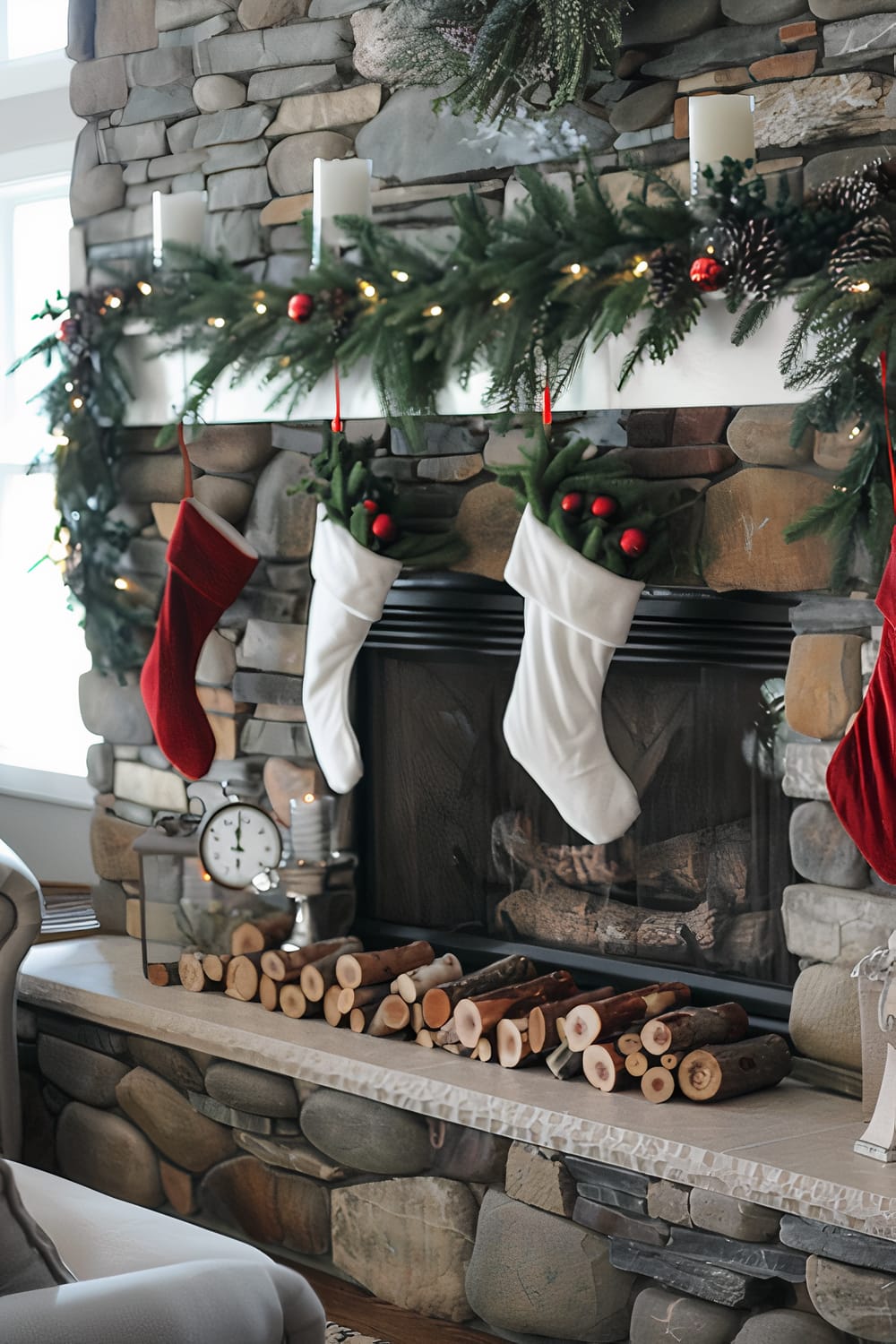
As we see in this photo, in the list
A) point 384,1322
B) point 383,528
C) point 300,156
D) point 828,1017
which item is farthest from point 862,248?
point 384,1322

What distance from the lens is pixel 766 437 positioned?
265 centimetres

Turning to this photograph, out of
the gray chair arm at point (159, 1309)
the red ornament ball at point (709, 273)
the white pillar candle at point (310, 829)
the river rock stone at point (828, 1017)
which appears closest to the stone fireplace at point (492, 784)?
the river rock stone at point (828, 1017)

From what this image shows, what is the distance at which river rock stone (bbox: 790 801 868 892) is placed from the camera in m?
2.62

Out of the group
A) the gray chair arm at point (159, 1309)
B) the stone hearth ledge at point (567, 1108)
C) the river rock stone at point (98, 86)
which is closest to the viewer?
the gray chair arm at point (159, 1309)

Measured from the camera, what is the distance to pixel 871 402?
2.44 meters

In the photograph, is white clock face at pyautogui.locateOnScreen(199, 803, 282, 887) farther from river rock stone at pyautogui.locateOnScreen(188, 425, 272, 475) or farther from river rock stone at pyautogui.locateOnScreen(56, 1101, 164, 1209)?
river rock stone at pyautogui.locateOnScreen(188, 425, 272, 475)

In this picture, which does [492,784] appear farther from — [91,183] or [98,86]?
[98,86]

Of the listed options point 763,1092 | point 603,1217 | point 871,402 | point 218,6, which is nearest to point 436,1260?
point 603,1217

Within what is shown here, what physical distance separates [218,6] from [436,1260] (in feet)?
8.34

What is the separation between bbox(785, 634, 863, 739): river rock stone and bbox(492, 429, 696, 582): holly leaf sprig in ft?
1.00

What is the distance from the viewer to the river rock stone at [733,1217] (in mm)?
2307

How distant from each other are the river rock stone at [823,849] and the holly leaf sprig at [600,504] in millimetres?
492

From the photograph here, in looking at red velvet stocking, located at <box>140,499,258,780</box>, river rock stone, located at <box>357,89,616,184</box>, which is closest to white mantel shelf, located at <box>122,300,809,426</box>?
red velvet stocking, located at <box>140,499,258,780</box>

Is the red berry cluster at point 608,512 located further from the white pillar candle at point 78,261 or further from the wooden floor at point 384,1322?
the white pillar candle at point 78,261
